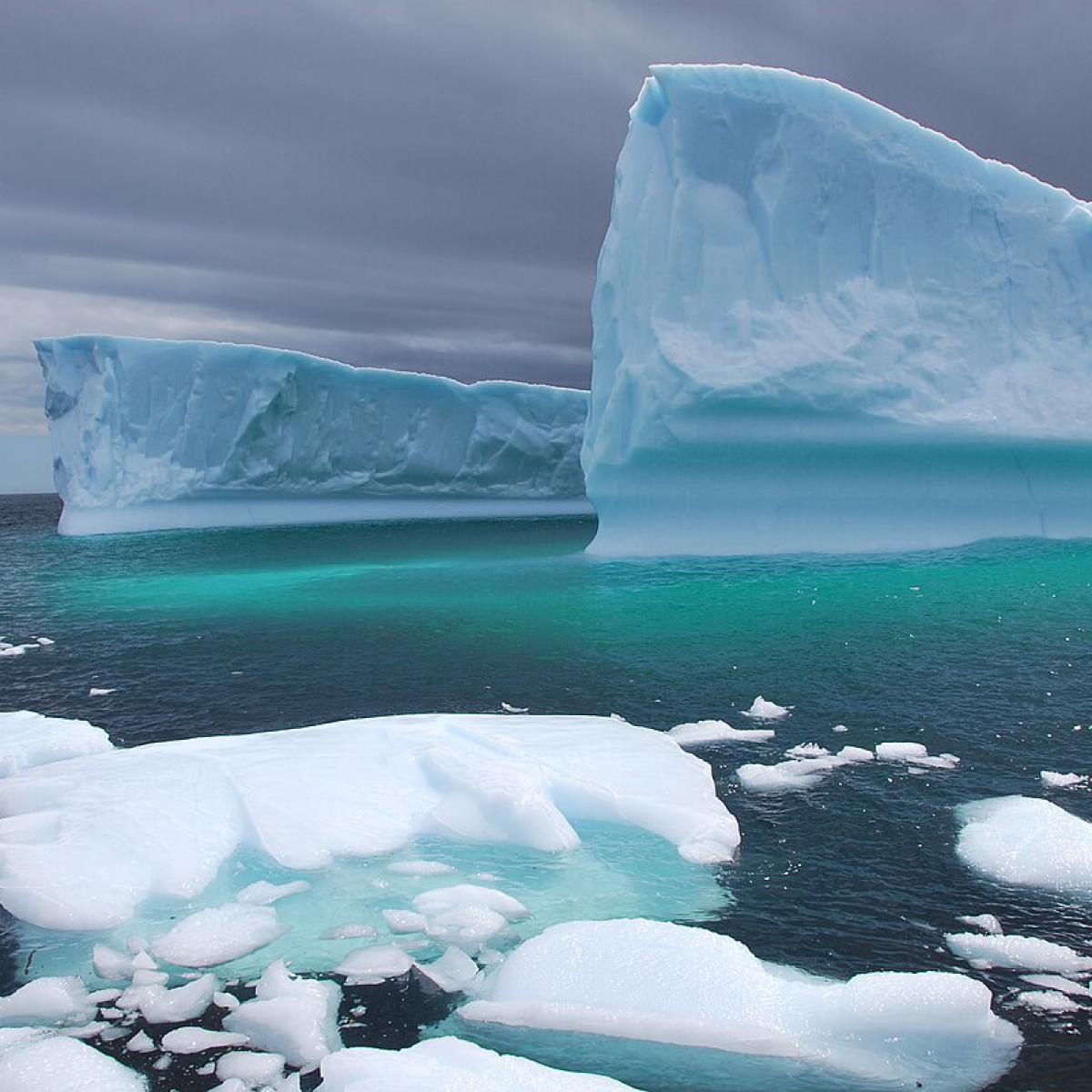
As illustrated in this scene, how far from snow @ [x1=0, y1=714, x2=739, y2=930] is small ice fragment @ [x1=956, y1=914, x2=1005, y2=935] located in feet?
3.34

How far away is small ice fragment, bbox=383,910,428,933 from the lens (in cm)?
377

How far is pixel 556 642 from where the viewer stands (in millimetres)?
9945

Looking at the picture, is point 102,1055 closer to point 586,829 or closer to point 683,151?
point 586,829

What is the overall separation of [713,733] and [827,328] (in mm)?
11550

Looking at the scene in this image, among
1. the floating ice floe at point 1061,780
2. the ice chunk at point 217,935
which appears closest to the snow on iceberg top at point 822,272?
the floating ice floe at point 1061,780

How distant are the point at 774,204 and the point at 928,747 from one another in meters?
12.5

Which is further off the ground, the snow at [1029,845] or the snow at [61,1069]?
the snow at [1029,845]

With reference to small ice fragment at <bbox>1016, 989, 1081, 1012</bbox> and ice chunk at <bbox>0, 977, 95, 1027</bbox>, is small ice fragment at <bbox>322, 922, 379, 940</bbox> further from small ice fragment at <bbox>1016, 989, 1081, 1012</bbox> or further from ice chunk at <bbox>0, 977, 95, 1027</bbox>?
small ice fragment at <bbox>1016, 989, 1081, 1012</bbox>

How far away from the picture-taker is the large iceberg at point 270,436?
27.0 metres

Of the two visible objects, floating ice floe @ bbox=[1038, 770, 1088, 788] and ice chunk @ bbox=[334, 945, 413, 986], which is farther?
floating ice floe @ bbox=[1038, 770, 1088, 788]

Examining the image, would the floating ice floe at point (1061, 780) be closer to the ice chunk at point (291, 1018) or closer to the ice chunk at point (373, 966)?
the ice chunk at point (373, 966)

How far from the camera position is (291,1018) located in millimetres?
3131

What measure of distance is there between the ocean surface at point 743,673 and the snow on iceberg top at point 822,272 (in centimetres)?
258

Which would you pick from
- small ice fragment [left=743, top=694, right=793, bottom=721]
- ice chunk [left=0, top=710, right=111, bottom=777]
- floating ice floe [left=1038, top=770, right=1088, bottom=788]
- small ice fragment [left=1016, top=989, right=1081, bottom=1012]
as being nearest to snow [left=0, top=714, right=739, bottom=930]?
ice chunk [left=0, top=710, right=111, bottom=777]
